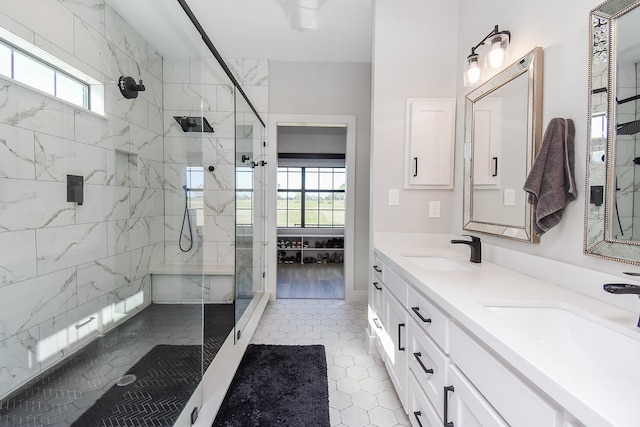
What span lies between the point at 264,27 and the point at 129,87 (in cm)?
148

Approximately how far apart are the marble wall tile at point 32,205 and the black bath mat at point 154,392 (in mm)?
931

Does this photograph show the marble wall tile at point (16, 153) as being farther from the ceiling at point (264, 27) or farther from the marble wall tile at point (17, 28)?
the ceiling at point (264, 27)

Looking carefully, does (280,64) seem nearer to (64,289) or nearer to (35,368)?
(64,289)

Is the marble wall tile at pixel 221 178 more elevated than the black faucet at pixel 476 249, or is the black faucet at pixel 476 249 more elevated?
the marble wall tile at pixel 221 178

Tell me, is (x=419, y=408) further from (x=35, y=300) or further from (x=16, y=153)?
(x=16, y=153)

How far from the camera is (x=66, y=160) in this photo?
143 centimetres

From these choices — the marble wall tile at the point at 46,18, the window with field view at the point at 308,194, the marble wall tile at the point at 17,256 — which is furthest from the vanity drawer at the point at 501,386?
the window with field view at the point at 308,194

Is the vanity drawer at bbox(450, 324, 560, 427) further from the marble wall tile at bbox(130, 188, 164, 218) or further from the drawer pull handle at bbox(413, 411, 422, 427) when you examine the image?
the marble wall tile at bbox(130, 188, 164, 218)

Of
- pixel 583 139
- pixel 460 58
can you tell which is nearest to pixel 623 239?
pixel 583 139

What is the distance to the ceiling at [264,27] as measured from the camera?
186 centimetres

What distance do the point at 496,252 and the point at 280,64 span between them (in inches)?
119

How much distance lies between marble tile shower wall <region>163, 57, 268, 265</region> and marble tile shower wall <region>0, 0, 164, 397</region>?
0.23m

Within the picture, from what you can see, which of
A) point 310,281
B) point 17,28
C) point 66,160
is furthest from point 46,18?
point 310,281

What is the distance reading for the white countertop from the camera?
46 centimetres
